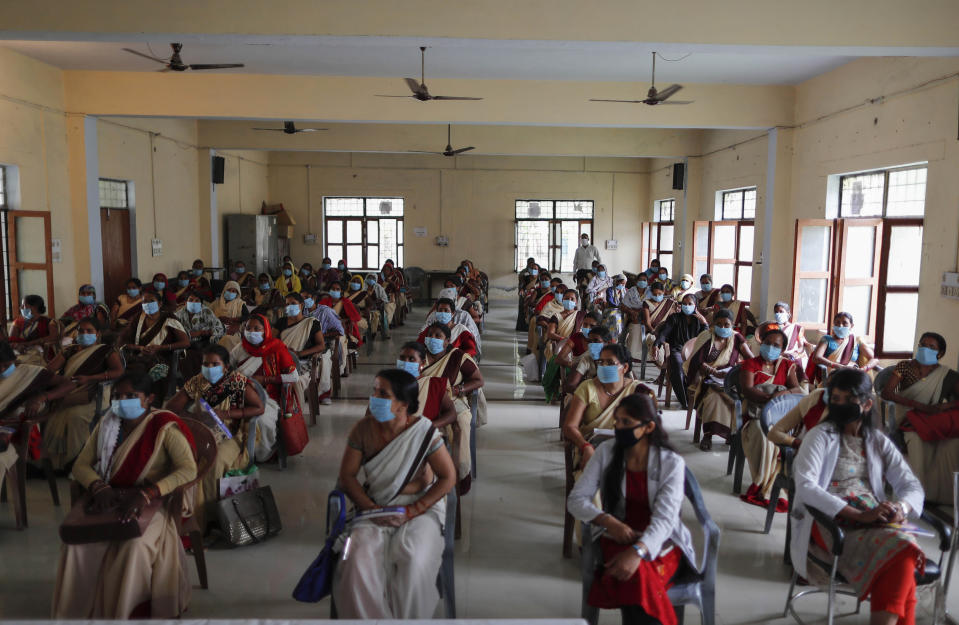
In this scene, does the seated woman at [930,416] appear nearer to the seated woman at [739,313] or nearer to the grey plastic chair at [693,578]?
the grey plastic chair at [693,578]

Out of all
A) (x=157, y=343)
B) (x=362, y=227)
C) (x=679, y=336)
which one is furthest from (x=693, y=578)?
(x=362, y=227)

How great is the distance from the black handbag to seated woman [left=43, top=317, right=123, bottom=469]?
1.63 m

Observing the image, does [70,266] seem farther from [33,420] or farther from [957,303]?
[957,303]

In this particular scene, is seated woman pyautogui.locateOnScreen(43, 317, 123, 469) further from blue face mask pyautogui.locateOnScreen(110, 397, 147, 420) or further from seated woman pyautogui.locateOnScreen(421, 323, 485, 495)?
seated woman pyautogui.locateOnScreen(421, 323, 485, 495)

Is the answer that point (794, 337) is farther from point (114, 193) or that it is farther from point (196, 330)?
point (114, 193)

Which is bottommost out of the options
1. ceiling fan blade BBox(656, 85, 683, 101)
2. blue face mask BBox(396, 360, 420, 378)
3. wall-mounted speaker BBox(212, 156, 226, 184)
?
blue face mask BBox(396, 360, 420, 378)

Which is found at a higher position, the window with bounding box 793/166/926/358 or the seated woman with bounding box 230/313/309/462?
the window with bounding box 793/166/926/358

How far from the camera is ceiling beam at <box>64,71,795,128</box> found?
9391 millimetres

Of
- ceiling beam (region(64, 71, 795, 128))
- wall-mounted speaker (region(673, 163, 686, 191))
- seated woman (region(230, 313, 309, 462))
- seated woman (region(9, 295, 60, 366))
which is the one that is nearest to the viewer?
seated woman (region(230, 313, 309, 462))

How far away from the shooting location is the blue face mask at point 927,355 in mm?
4707

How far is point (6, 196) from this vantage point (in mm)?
8242

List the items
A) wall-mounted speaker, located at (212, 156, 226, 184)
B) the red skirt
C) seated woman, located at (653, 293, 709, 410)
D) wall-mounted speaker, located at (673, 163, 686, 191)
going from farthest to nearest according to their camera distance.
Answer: wall-mounted speaker, located at (673, 163, 686, 191)
wall-mounted speaker, located at (212, 156, 226, 184)
seated woman, located at (653, 293, 709, 410)
the red skirt

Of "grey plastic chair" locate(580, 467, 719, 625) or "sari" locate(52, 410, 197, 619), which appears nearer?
"grey plastic chair" locate(580, 467, 719, 625)

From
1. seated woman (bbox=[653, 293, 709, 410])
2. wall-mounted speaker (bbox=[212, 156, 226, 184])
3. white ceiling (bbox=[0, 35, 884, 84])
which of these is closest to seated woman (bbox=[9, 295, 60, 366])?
white ceiling (bbox=[0, 35, 884, 84])
